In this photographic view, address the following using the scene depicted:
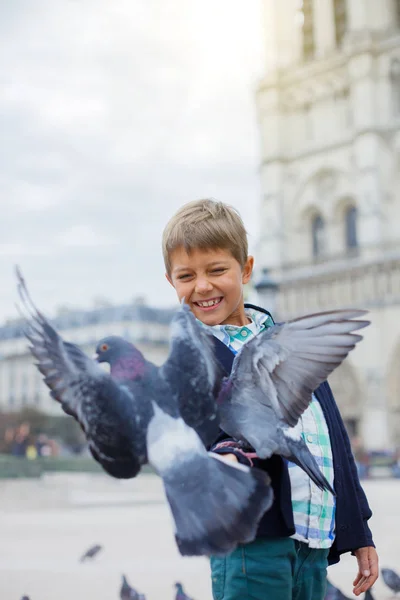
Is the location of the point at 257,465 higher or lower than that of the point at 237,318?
lower

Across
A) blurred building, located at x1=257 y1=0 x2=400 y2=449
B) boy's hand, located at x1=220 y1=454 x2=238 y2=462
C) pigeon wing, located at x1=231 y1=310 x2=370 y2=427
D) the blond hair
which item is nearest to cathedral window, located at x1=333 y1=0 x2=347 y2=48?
blurred building, located at x1=257 y1=0 x2=400 y2=449

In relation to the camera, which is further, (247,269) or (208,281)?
(247,269)

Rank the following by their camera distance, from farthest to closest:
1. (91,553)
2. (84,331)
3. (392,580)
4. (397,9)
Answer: (84,331), (397,9), (91,553), (392,580)

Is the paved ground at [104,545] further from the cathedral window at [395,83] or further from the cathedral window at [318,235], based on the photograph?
the cathedral window at [395,83]

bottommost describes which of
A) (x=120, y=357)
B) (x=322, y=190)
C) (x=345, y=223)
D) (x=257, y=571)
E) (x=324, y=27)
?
(x=257, y=571)

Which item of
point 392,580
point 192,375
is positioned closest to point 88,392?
point 192,375

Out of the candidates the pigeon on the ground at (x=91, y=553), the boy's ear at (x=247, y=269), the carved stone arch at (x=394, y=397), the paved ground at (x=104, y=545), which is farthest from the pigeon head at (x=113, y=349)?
the carved stone arch at (x=394, y=397)

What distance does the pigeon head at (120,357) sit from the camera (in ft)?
5.08

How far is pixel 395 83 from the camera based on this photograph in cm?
2742

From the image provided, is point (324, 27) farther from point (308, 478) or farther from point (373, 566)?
point (308, 478)

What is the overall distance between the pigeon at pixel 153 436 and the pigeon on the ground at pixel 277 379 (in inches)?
5.1

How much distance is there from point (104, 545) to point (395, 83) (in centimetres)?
2341

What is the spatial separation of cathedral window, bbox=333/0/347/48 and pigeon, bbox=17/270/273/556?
97.2ft

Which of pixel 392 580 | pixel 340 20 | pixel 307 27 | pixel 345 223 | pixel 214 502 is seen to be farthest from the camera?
pixel 307 27
